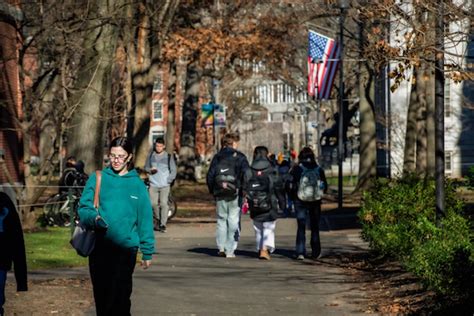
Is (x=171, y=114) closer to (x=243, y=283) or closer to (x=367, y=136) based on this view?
(x=367, y=136)

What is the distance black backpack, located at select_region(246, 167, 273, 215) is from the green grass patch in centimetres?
273

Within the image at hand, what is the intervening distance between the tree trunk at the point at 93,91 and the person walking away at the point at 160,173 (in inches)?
58.6

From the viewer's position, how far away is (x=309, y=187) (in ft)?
62.3

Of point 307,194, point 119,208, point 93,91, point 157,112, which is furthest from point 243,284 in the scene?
point 157,112

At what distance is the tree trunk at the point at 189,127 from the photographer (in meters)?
51.1

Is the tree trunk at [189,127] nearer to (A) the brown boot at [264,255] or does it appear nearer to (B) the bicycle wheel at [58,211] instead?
(B) the bicycle wheel at [58,211]

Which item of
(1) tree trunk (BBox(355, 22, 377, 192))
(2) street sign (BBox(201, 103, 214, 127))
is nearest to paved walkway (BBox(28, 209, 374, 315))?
(1) tree trunk (BBox(355, 22, 377, 192))

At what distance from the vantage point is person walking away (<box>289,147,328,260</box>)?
19.0m

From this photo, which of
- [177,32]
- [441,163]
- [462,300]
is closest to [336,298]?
[441,163]

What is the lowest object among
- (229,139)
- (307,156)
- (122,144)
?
(307,156)

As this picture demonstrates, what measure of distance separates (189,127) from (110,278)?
144 feet

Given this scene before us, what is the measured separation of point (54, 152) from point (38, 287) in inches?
361

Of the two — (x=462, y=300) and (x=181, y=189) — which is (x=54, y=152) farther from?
(x=181, y=189)

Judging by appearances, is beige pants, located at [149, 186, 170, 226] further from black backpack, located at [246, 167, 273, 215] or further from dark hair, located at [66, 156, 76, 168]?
black backpack, located at [246, 167, 273, 215]
